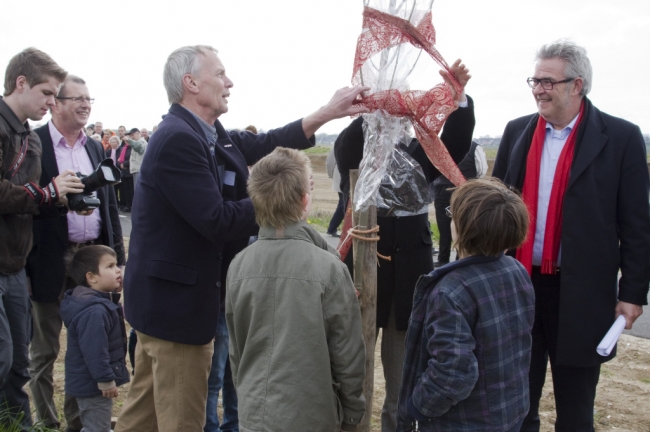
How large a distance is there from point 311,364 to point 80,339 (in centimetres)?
150

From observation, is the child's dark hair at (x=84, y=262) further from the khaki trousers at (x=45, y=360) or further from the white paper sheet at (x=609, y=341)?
the white paper sheet at (x=609, y=341)

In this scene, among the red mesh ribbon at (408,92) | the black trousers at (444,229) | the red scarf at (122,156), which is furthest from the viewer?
the red scarf at (122,156)

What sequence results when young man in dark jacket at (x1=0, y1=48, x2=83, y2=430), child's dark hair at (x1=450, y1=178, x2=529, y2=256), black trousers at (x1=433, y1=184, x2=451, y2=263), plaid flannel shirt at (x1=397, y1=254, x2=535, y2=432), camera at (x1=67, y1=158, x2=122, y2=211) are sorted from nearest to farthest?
plaid flannel shirt at (x1=397, y1=254, x2=535, y2=432) < child's dark hair at (x1=450, y1=178, x2=529, y2=256) < young man in dark jacket at (x1=0, y1=48, x2=83, y2=430) < camera at (x1=67, y1=158, x2=122, y2=211) < black trousers at (x1=433, y1=184, x2=451, y2=263)

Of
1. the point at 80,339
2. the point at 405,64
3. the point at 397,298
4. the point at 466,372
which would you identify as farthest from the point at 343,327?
the point at 80,339

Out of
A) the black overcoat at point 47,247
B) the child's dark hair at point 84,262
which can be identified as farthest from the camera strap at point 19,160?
the child's dark hair at point 84,262

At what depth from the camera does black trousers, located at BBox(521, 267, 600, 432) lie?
8.68 feet

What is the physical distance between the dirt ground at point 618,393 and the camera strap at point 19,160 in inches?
69.7

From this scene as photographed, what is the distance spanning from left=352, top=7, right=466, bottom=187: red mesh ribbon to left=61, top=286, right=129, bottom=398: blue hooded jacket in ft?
5.73

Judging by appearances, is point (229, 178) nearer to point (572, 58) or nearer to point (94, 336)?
point (94, 336)

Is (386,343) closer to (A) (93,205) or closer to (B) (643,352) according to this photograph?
(A) (93,205)

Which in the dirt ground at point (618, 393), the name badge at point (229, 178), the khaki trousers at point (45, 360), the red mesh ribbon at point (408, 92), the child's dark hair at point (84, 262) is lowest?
the dirt ground at point (618, 393)

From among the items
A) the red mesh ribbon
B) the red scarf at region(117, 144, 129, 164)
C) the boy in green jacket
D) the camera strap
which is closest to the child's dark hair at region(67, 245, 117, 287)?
the camera strap

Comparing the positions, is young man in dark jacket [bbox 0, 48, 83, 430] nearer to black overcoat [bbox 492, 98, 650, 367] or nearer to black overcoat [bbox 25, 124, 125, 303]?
black overcoat [bbox 25, 124, 125, 303]

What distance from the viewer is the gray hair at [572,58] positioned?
8.58 ft
